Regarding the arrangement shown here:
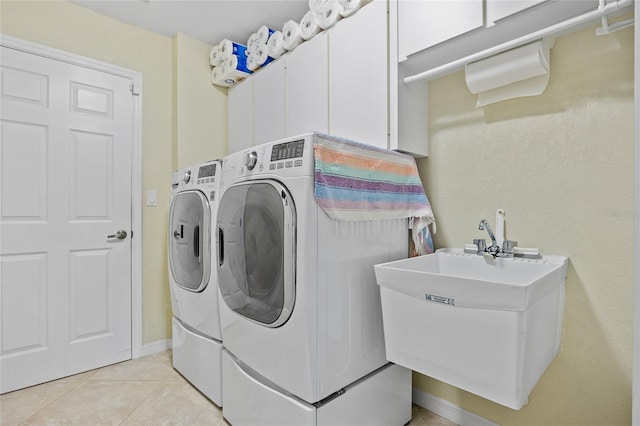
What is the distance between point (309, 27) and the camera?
6.98 ft

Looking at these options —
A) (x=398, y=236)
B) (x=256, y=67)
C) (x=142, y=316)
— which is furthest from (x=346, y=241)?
(x=142, y=316)

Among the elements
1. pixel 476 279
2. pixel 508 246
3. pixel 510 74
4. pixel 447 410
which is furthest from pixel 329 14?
pixel 447 410

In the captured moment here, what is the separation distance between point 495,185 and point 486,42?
0.65m

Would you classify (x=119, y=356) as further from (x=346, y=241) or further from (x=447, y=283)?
(x=447, y=283)

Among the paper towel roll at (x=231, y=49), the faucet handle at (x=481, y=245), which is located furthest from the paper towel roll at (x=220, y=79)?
the faucet handle at (x=481, y=245)

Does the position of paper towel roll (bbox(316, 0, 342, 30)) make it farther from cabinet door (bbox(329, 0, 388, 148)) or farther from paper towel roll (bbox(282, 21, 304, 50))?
paper towel roll (bbox(282, 21, 304, 50))

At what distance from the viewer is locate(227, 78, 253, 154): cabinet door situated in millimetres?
2670

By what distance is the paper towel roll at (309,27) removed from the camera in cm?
208

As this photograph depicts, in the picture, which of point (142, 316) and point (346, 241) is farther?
point (142, 316)

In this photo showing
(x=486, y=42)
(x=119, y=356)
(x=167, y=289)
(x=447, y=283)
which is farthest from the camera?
(x=167, y=289)

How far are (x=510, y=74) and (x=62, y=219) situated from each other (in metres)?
2.73

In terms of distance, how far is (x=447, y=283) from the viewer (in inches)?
45.7

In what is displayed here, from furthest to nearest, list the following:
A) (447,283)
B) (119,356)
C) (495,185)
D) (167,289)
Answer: (167,289) → (119,356) → (495,185) → (447,283)

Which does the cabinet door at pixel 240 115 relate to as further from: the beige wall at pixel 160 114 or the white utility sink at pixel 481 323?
the white utility sink at pixel 481 323
